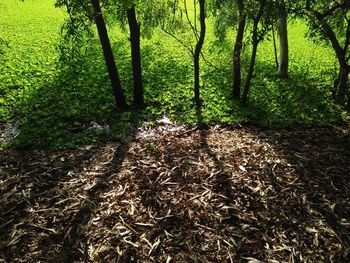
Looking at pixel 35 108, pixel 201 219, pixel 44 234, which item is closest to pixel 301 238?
pixel 201 219

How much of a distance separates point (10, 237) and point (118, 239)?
1.61 meters

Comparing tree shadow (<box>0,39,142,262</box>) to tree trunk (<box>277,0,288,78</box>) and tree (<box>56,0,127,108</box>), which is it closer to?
tree (<box>56,0,127,108</box>)

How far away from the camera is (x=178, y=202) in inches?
191

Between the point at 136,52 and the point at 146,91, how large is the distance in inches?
77.6

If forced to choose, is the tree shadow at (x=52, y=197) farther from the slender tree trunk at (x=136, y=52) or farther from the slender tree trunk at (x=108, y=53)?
the slender tree trunk at (x=136, y=52)

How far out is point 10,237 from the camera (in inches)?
162

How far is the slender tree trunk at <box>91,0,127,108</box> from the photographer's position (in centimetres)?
724

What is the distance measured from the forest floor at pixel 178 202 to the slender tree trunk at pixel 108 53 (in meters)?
2.54

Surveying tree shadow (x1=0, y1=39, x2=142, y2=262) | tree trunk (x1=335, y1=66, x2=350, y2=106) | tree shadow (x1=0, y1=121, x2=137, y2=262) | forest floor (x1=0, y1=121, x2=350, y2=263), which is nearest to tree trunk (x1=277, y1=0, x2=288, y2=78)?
tree trunk (x1=335, y1=66, x2=350, y2=106)

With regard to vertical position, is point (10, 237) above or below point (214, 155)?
above

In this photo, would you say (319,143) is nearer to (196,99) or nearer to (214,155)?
(214,155)

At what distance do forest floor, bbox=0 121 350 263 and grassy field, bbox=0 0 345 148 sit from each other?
153cm

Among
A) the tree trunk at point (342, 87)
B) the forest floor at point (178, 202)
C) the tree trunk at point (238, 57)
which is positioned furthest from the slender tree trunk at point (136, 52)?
the tree trunk at point (342, 87)

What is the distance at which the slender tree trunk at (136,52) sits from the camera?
8203mm
